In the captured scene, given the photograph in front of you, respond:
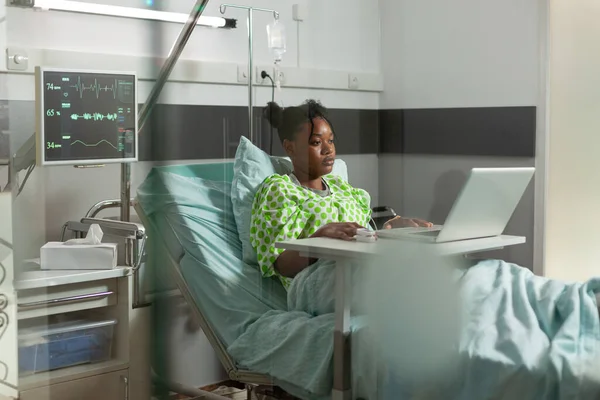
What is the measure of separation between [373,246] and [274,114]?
44 cm

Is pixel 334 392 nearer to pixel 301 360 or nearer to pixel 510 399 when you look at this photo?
pixel 301 360

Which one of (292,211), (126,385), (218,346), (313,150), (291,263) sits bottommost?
(126,385)

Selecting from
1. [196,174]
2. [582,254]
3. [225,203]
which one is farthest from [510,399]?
[196,174]

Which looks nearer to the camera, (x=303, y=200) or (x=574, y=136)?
(x=574, y=136)

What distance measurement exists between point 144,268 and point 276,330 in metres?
0.54

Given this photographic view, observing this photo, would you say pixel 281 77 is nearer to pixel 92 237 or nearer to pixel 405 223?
pixel 405 223

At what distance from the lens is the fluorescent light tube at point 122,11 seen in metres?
1.96

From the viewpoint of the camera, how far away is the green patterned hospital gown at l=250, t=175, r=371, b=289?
1601mm

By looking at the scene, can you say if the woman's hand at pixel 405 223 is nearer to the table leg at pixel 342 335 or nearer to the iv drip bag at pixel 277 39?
the table leg at pixel 342 335

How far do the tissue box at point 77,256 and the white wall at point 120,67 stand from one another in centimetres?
4

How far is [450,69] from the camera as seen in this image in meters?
1.48

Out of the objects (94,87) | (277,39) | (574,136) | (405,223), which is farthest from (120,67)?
(574,136)

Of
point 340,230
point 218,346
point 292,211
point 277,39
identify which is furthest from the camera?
point 218,346

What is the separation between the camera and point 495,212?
55.1 inches
